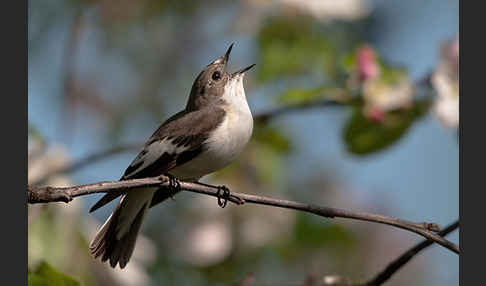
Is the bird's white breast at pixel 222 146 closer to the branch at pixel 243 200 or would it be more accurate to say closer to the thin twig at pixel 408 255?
the branch at pixel 243 200

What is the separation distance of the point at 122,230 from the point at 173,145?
0.41 m

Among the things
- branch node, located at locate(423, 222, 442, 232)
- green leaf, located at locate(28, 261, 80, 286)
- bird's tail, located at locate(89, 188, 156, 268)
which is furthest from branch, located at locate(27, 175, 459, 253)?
bird's tail, located at locate(89, 188, 156, 268)

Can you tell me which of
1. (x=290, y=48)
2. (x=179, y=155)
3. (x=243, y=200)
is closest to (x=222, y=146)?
(x=179, y=155)

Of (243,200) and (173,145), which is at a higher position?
(173,145)

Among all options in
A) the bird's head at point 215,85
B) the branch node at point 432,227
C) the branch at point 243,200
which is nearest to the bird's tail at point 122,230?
the bird's head at point 215,85

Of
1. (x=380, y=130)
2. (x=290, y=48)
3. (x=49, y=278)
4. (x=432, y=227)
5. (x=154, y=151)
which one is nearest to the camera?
(x=432, y=227)

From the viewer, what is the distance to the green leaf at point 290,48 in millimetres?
3152

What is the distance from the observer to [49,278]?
1.68 metres

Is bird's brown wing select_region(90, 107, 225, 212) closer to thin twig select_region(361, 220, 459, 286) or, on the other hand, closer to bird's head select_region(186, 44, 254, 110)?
bird's head select_region(186, 44, 254, 110)

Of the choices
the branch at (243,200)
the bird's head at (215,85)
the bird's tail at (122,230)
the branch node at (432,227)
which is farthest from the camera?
the bird's head at (215,85)

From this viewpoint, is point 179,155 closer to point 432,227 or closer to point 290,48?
point 432,227

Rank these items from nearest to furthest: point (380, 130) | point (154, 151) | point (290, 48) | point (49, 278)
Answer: point (49, 278) → point (154, 151) → point (380, 130) → point (290, 48)

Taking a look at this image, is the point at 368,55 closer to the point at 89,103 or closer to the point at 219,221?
the point at 219,221
